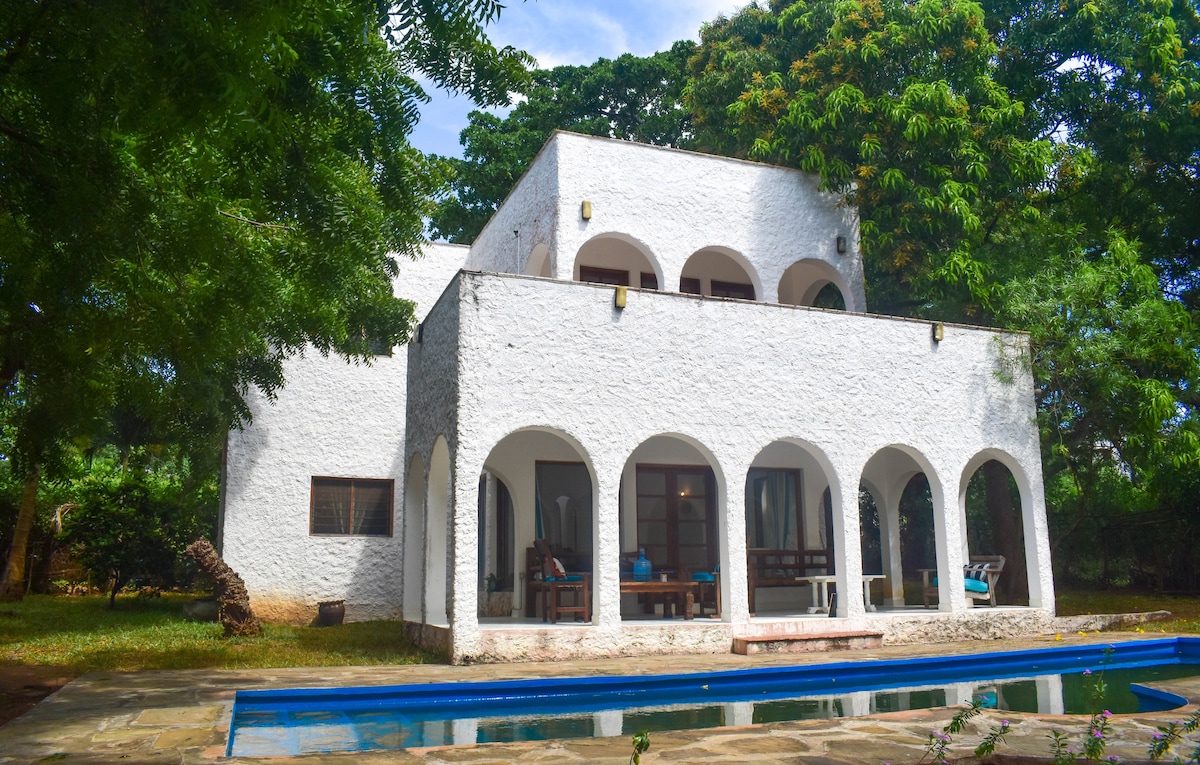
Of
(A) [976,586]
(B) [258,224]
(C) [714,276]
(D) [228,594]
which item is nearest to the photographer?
(B) [258,224]

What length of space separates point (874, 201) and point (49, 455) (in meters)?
12.4

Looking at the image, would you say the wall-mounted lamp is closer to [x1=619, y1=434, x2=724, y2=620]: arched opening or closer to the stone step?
[x1=619, y1=434, x2=724, y2=620]: arched opening

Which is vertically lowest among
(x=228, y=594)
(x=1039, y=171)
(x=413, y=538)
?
(x=228, y=594)

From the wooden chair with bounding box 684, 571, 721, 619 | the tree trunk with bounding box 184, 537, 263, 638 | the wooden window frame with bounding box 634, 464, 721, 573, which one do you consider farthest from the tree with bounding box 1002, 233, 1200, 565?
the tree trunk with bounding box 184, 537, 263, 638

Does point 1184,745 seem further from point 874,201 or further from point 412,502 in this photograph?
point 874,201

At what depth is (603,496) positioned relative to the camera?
10648mm

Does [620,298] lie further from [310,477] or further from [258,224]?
[310,477]

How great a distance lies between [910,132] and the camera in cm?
1469

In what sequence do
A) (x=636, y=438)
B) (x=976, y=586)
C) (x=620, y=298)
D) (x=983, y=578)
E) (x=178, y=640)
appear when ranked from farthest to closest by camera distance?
(x=983, y=578), (x=976, y=586), (x=178, y=640), (x=620, y=298), (x=636, y=438)

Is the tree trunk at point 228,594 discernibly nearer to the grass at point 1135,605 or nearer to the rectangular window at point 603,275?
the rectangular window at point 603,275

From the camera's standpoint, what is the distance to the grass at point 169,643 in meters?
9.90

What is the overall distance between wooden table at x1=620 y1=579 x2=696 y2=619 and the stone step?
894 mm

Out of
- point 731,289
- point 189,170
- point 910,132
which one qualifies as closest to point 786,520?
point 731,289

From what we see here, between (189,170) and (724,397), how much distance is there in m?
6.91
